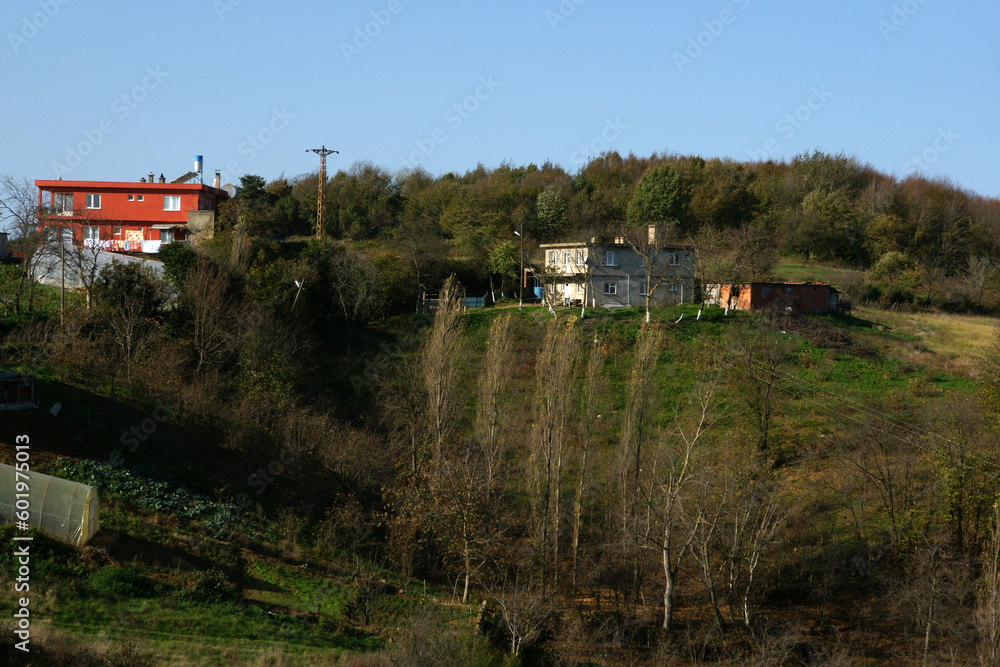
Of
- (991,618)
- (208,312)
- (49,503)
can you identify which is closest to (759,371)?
(991,618)

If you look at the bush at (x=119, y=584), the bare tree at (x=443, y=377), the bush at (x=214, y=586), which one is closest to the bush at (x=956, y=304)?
the bare tree at (x=443, y=377)

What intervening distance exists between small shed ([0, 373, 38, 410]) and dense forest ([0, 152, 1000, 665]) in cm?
67

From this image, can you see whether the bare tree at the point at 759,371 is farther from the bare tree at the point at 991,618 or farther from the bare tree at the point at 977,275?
the bare tree at the point at 977,275

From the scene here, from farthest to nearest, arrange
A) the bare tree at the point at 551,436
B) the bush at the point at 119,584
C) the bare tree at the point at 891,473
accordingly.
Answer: the bare tree at the point at 891,473, the bare tree at the point at 551,436, the bush at the point at 119,584

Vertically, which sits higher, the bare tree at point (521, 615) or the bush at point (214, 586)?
the bush at point (214, 586)

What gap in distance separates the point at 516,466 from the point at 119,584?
15.9 metres

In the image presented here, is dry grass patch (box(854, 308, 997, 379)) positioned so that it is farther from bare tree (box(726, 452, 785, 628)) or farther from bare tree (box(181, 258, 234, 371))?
bare tree (box(181, 258, 234, 371))

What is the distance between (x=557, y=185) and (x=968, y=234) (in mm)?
33140

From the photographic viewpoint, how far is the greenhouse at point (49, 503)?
1672 centimetres

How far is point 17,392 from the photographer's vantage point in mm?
21625

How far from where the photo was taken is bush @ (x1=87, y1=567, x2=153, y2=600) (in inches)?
634

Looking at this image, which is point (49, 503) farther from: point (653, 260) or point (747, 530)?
point (653, 260)

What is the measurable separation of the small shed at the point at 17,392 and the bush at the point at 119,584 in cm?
737

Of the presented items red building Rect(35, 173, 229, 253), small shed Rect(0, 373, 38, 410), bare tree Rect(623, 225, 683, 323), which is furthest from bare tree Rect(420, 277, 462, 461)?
red building Rect(35, 173, 229, 253)
